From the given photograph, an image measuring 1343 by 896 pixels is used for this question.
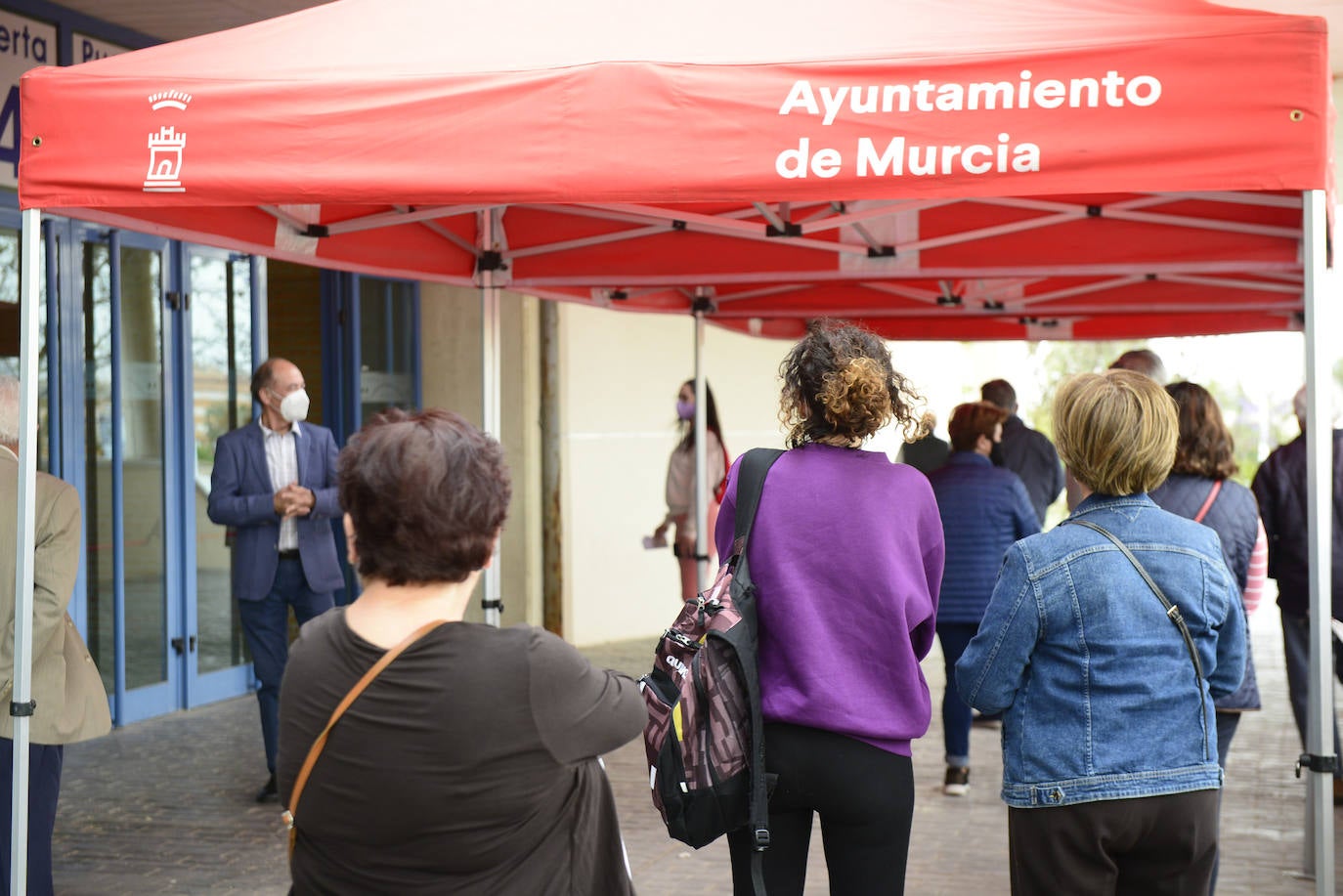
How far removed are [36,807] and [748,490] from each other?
8.28 ft

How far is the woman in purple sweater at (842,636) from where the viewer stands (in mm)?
2975

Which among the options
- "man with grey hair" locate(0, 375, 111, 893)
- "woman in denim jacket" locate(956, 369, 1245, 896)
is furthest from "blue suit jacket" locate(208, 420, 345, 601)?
"woman in denim jacket" locate(956, 369, 1245, 896)

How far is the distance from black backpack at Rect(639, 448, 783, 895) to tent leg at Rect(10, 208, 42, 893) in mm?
1980

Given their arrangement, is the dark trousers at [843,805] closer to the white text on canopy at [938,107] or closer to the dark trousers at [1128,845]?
the dark trousers at [1128,845]

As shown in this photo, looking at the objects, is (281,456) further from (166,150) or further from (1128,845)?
(1128,845)

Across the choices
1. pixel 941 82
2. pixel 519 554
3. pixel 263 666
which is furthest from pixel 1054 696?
pixel 519 554

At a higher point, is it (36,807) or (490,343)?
(490,343)

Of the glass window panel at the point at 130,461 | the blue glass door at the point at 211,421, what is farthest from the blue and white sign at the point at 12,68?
the blue glass door at the point at 211,421

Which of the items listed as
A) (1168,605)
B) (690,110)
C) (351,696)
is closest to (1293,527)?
(1168,605)

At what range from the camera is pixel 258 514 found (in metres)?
5.91

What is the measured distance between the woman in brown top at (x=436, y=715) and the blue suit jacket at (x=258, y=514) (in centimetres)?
400

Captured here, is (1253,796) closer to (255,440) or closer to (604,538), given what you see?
(255,440)

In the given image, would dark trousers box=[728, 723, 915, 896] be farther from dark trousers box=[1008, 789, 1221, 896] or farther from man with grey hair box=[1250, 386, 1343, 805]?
man with grey hair box=[1250, 386, 1343, 805]

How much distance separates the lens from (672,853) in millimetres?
5590
